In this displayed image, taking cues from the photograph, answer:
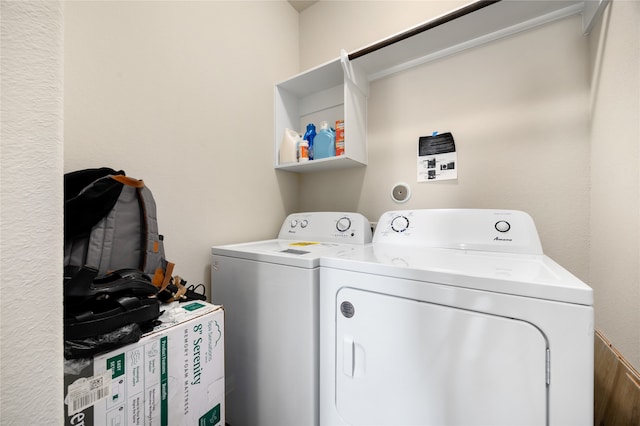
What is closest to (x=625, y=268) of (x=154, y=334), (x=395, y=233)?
(x=395, y=233)

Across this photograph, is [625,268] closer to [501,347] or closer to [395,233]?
[501,347]

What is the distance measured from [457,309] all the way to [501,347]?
13 cm

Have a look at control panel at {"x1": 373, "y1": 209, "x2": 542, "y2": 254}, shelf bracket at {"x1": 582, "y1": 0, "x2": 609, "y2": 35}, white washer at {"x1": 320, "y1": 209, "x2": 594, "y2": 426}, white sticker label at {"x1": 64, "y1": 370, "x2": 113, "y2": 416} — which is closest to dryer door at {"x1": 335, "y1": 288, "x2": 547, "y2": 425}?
white washer at {"x1": 320, "y1": 209, "x2": 594, "y2": 426}

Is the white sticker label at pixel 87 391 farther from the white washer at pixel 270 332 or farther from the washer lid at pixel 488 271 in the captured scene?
the washer lid at pixel 488 271

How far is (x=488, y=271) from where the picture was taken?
0.71 m

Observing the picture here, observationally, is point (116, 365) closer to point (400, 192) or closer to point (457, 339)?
point (457, 339)

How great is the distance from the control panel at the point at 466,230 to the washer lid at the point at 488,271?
0.06m

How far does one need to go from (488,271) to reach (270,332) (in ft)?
2.79

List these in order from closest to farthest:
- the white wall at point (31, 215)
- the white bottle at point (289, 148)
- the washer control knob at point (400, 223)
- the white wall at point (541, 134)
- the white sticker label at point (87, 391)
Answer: the white wall at point (31, 215) < the white sticker label at point (87, 391) < the white wall at point (541, 134) < the washer control knob at point (400, 223) < the white bottle at point (289, 148)

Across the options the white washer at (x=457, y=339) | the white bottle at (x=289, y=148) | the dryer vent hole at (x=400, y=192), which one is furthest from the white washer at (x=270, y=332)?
the white bottle at (x=289, y=148)

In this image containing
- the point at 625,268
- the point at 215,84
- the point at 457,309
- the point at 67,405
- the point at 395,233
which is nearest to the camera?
the point at 67,405

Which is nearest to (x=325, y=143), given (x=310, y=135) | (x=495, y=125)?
(x=310, y=135)

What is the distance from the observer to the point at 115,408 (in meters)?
0.61

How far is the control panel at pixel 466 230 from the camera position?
3.38 feet
